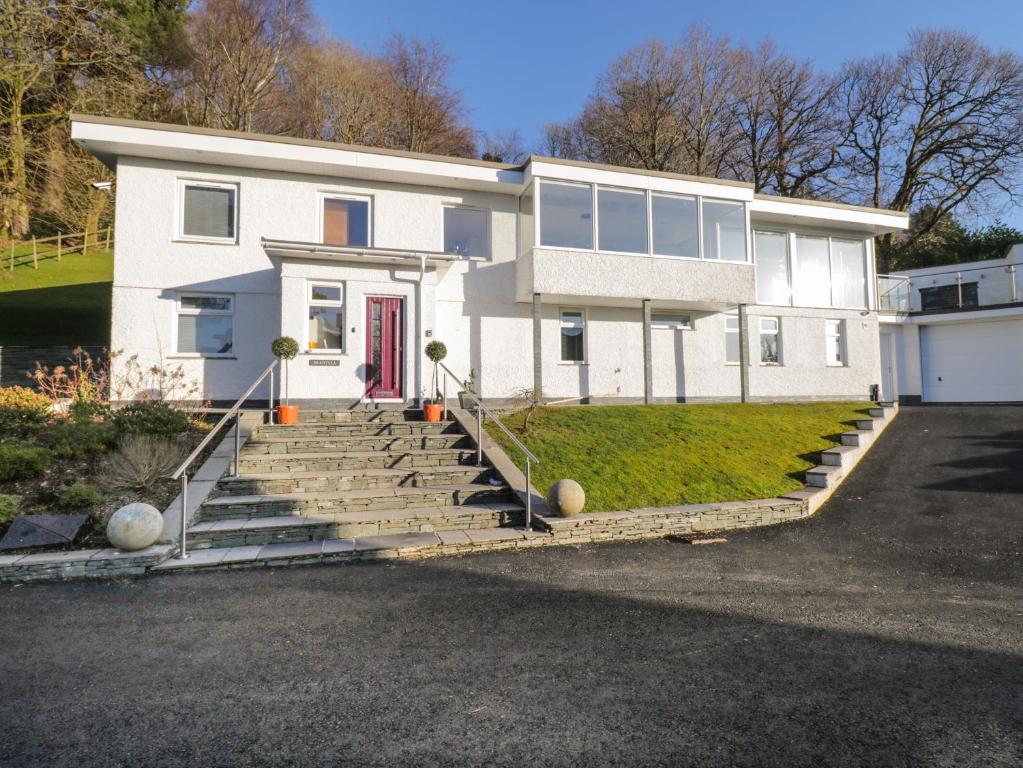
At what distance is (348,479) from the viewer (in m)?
7.62

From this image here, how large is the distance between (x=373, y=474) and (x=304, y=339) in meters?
4.47

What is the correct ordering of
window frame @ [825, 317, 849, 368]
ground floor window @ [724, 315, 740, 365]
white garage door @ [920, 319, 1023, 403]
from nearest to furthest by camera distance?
ground floor window @ [724, 315, 740, 365], window frame @ [825, 317, 849, 368], white garage door @ [920, 319, 1023, 403]

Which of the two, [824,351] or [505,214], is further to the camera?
[824,351]

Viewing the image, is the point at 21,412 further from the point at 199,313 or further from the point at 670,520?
the point at 670,520

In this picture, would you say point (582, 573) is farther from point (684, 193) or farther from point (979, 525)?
point (684, 193)

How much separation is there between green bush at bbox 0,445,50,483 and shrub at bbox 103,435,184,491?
717 mm

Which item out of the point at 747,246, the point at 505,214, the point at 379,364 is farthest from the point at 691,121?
the point at 379,364

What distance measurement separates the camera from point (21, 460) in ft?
23.1

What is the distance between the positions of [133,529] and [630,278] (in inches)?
441

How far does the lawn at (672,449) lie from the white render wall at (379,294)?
2.19 meters

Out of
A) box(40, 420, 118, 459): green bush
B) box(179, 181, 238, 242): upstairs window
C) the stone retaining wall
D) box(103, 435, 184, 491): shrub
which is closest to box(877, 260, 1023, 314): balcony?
the stone retaining wall

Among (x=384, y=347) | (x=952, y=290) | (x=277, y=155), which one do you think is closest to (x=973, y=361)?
(x=952, y=290)

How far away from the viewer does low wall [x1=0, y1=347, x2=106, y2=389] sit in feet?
41.7

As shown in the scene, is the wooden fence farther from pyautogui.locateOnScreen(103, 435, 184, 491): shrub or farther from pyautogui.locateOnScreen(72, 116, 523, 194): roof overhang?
pyautogui.locateOnScreen(103, 435, 184, 491): shrub
